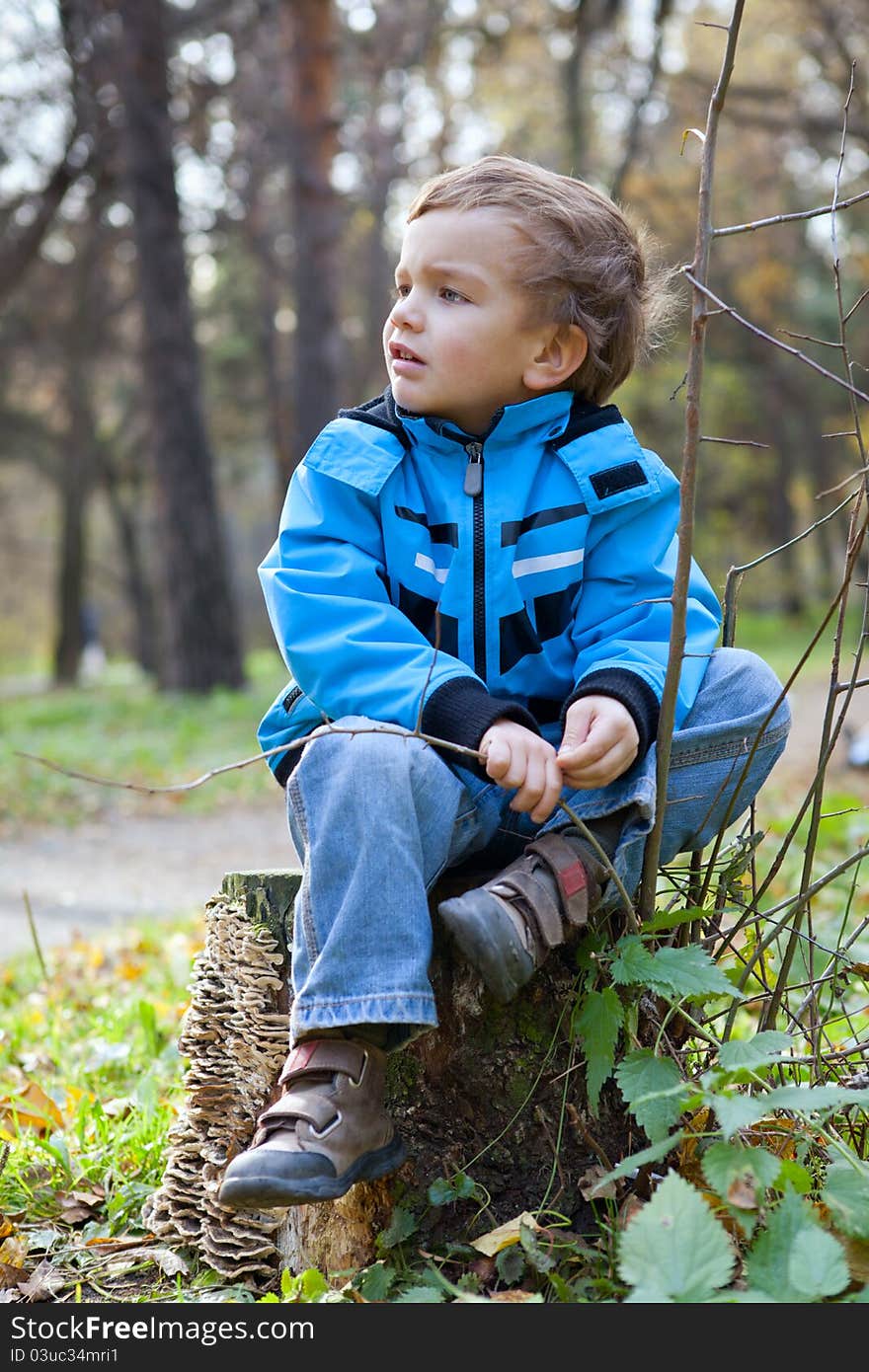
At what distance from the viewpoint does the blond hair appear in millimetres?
2248

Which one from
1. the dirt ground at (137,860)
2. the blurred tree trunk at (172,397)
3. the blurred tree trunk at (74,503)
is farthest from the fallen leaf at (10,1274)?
the blurred tree trunk at (74,503)

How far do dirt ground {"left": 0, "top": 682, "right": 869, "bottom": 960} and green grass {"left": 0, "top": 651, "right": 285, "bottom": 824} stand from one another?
39 cm

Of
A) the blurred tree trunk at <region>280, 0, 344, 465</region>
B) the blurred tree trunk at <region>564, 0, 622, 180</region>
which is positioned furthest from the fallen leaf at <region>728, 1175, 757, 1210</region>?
the blurred tree trunk at <region>280, 0, 344, 465</region>

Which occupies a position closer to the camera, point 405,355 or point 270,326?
point 405,355

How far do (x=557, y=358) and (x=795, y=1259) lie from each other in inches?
59.7

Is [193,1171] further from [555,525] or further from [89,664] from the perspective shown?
[89,664]

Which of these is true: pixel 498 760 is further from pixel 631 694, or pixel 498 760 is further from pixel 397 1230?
pixel 397 1230

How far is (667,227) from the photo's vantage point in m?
19.6

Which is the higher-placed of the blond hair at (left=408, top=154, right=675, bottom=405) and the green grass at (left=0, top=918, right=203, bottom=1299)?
the blond hair at (left=408, top=154, right=675, bottom=405)

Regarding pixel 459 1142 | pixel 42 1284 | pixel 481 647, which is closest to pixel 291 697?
pixel 481 647

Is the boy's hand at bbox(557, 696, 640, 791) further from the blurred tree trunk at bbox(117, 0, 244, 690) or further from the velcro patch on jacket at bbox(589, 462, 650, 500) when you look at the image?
the blurred tree trunk at bbox(117, 0, 244, 690)

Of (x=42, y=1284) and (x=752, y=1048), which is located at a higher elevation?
(x=752, y=1048)

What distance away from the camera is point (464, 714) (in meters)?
1.93

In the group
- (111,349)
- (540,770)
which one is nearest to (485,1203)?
(540,770)
